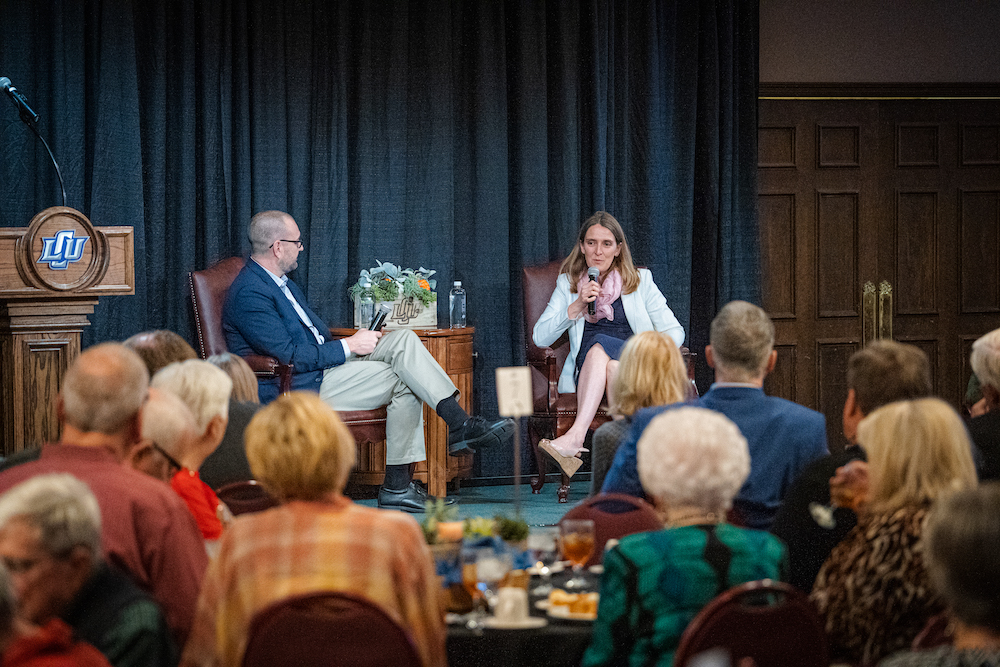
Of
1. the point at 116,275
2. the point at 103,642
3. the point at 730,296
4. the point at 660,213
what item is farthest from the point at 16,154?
the point at 103,642

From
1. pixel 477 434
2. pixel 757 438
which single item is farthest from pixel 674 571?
pixel 477 434

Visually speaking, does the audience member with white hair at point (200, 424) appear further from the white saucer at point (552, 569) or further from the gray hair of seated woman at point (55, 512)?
the gray hair of seated woman at point (55, 512)

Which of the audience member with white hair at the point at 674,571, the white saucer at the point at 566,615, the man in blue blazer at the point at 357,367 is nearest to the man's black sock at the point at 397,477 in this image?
the man in blue blazer at the point at 357,367

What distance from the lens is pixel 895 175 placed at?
271 inches

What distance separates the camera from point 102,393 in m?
2.15

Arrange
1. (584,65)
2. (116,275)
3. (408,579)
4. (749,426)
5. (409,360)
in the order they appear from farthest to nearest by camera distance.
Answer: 1. (584,65)
2. (409,360)
3. (116,275)
4. (749,426)
5. (408,579)

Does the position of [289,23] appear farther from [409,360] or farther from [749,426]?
[749,426]

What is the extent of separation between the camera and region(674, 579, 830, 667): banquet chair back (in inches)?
69.7

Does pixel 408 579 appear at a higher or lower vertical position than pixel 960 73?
lower

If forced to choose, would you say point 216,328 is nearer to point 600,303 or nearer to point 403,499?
point 403,499

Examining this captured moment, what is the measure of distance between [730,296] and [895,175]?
1295 mm

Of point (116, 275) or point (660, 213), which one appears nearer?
point (116, 275)

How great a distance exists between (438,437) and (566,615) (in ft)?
12.0

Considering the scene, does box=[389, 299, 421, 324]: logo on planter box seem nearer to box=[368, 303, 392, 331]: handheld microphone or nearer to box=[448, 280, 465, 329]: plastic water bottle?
box=[368, 303, 392, 331]: handheld microphone
